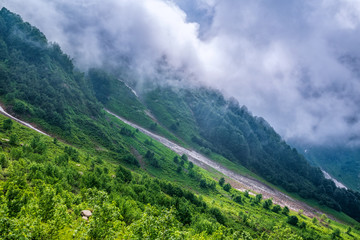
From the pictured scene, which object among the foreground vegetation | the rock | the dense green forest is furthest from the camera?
the rock

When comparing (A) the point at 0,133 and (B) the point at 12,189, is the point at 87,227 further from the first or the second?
(A) the point at 0,133

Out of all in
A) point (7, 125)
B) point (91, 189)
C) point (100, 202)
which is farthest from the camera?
point (7, 125)

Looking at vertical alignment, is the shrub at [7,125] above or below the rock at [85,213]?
below

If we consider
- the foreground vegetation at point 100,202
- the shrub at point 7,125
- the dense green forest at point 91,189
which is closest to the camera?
the foreground vegetation at point 100,202

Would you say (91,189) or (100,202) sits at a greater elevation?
→ (100,202)

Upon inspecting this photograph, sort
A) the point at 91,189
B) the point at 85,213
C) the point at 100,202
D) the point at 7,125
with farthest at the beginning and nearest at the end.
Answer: the point at 7,125 → the point at 91,189 → the point at 85,213 → the point at 100,202

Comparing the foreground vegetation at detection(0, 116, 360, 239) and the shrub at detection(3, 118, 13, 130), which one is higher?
the foreground vegetation at detection(0, 116, 360, 239)

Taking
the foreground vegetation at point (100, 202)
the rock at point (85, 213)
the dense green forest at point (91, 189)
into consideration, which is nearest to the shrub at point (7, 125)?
the foreground vegetation at point (100, 202)

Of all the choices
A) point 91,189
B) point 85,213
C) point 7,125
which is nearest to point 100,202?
point 91,189

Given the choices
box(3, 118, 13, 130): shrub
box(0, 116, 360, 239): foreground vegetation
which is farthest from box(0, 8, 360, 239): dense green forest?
box(3, 118, 13, 130): shrub

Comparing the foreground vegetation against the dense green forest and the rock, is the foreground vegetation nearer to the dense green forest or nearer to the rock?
the dense green forest

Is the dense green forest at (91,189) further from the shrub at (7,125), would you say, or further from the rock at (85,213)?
the rock at (85,213)

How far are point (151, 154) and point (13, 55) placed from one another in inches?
6399

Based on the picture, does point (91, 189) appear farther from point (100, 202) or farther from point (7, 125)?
point (7, 125)
